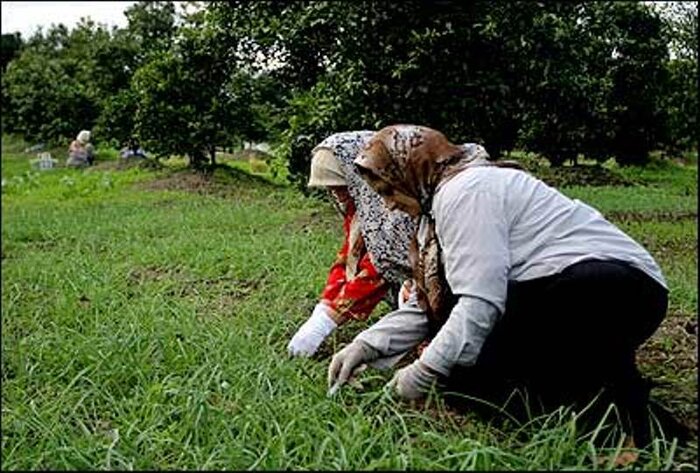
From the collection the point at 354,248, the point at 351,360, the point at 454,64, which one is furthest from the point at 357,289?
the point at 454,64

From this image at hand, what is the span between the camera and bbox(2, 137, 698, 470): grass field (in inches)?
77.9

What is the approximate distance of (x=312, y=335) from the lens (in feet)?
10.1

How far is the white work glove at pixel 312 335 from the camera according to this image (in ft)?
9.95

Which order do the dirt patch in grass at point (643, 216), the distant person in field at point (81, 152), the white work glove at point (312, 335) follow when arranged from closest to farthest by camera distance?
1. the white work glove at point (312, 335)
2. the dirt patch in grass at point (643, 216)
3. the distant person in field at point (81, 152)

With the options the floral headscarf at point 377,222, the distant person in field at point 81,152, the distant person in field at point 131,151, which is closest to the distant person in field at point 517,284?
the floral headscarf at point 377,222

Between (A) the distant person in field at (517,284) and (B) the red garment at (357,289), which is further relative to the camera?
(B) the red garment at (357,289)

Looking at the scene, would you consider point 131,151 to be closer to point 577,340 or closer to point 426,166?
point 426,166

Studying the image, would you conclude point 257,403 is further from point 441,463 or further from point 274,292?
point 274,292

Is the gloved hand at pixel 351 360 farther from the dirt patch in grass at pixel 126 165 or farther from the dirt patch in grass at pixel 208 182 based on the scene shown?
the dirt patch in grass at pixel 126 165

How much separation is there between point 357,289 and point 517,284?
107cm

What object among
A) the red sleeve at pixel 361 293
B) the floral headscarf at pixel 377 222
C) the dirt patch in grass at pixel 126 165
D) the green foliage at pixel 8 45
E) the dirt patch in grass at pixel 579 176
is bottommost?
the dirt patch in grass at pixel 126 165

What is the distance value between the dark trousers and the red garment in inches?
36.0

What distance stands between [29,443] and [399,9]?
449cm

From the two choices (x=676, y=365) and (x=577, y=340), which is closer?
(x=577, y=340)
